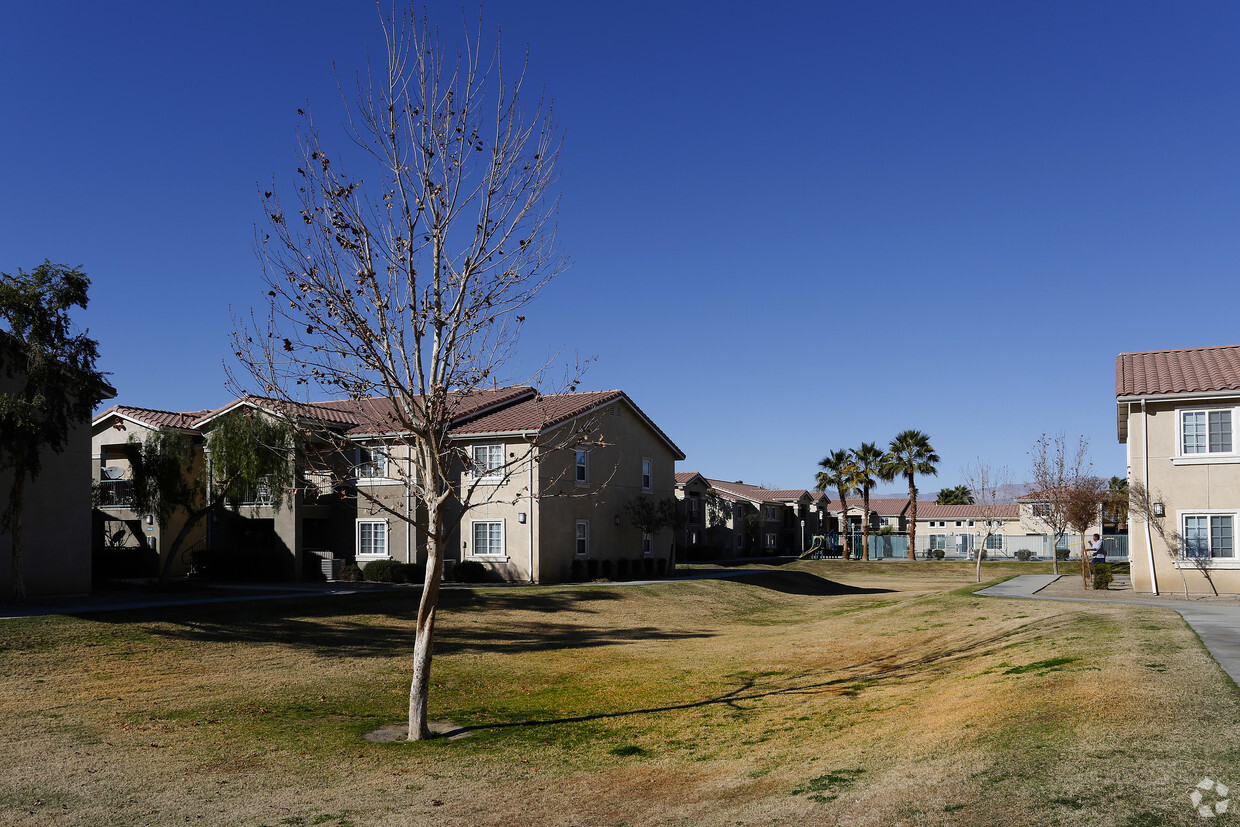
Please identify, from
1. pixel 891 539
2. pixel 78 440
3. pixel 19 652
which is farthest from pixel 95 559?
pixel 891 539

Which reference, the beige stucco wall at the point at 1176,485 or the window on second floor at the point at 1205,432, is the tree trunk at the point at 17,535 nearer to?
the beige stucco wall at the point at 1176,485

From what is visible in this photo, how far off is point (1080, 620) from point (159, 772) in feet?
52.1

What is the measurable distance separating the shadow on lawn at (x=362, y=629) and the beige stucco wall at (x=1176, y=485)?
12.8 meters

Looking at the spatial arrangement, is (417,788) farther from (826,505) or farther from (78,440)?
(826,505)

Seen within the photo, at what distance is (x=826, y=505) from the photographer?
88.5 m

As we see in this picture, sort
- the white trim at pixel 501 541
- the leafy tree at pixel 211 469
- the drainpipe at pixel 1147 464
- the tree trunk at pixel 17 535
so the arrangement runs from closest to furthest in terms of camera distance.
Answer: the tree trunk at pixel 17 535 → the drainpipe at pixel 1147 464 → the leafy tree at pixel 211 469 → the white trim at pixel 501 541

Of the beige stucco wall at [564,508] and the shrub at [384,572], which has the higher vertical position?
the beige stucco wall at [564,508]

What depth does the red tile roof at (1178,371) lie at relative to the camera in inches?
1011

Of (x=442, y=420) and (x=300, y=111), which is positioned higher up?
(x=300, y=111)

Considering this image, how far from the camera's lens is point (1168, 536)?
85.2 ft

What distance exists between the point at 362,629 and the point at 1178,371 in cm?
2390

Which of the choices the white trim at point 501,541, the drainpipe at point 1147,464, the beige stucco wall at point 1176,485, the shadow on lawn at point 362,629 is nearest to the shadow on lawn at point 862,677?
the shadow on lawn at point 362,629

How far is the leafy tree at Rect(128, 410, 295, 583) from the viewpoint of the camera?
1148 inches

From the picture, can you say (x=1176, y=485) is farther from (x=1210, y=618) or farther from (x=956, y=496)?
(x=956, y=496)
